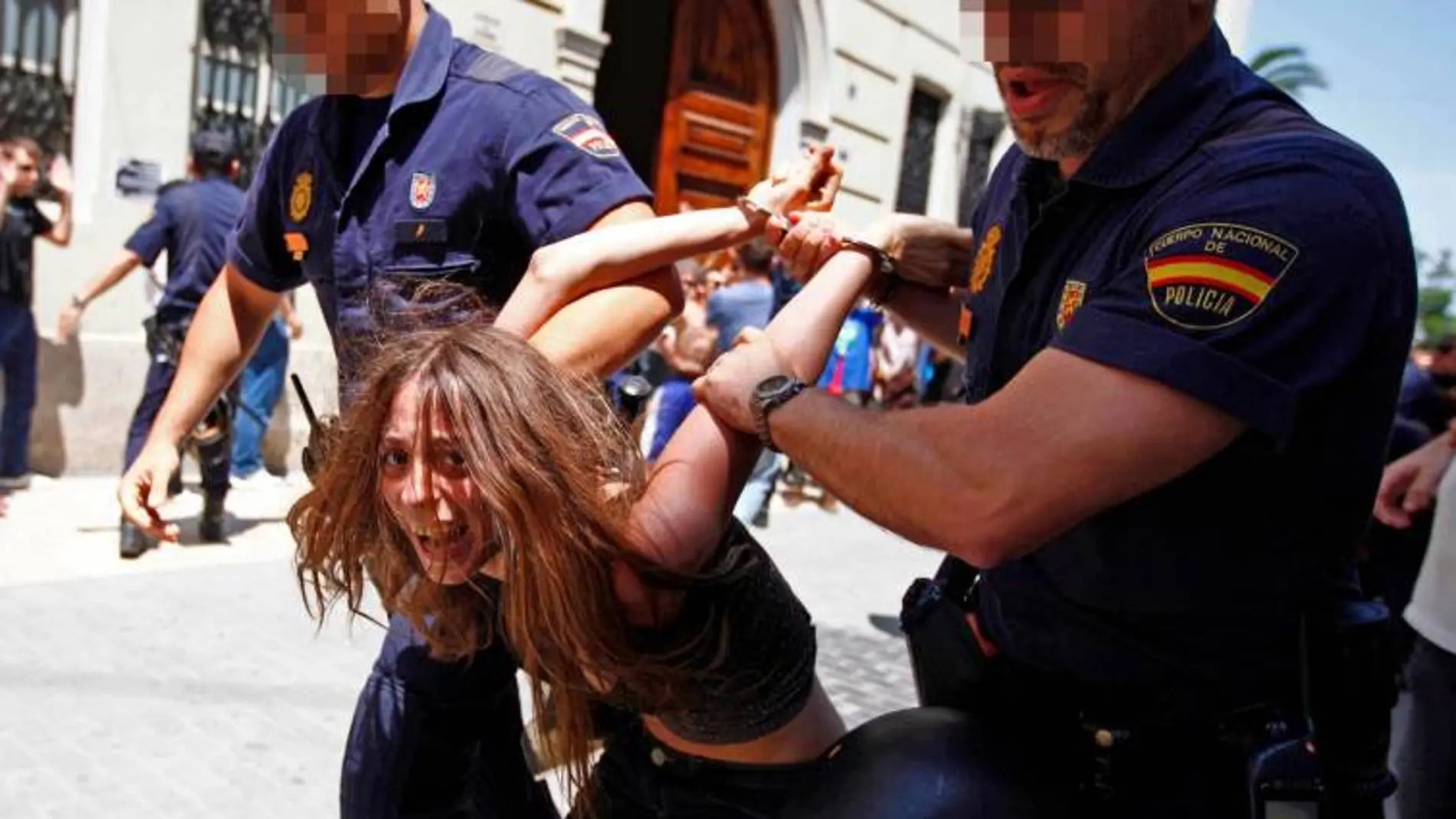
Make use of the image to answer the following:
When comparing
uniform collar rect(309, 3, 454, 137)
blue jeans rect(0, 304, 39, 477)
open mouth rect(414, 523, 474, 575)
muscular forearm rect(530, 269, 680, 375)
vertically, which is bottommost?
blue jeans rect(0, 304, 39, 477)

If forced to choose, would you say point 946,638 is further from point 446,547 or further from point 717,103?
point 717,103

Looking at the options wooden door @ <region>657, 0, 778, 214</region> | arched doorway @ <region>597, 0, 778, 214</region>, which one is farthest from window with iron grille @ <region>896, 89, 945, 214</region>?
arched doorway @ <region>597, 0, 778, 214</region>

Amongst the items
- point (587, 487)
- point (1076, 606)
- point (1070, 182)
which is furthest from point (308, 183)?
point (1076, 606)

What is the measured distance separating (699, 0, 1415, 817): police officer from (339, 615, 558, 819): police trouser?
82cm

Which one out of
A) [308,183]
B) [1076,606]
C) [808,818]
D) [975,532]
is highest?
[308,183]

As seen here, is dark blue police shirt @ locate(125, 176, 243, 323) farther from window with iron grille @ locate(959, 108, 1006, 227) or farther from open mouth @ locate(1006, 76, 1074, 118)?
window with iron grille @ locate(959, 108, 1006, 227)

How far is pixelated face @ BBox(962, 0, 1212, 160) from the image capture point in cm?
147

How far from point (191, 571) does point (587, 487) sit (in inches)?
161

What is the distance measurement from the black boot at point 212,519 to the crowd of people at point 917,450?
370cm

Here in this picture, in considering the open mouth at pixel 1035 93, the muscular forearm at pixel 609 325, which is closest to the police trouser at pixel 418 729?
the muscular forearm at pixel 609 325

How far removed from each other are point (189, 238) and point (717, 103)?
5.32 metres

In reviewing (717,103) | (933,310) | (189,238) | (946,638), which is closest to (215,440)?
(189,238)

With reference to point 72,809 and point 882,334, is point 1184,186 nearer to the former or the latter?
point 72,809

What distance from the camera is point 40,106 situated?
6262mm
